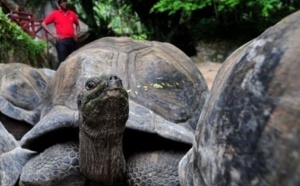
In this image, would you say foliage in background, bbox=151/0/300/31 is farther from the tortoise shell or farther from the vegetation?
the tortoise shell

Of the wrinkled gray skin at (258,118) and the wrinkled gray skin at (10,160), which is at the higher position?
the wrinkled gray skin at (258,118)

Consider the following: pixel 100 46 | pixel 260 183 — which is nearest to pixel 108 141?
pixel 100 46

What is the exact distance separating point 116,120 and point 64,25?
19.2ft

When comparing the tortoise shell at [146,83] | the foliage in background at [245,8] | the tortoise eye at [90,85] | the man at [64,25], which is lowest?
the foliage in background at [245,8]

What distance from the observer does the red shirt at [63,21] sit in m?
7.77

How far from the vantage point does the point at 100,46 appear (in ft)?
10.2

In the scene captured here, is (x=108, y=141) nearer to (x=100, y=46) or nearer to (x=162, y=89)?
(x=162, y=89)

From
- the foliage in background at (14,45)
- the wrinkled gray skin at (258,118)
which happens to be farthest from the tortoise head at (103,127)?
the foliage in background at (14,45)

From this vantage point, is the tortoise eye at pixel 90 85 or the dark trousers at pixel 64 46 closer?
the tortoise eye at pixel 90 85

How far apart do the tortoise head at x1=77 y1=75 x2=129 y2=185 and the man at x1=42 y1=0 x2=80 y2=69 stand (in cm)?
560

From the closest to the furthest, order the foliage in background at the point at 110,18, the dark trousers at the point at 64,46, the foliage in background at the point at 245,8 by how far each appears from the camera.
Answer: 1. the dark trousers at the point at 64,46
2. the foliage in background at the point at 245,8
3. the foliage in background at the point at 110,18

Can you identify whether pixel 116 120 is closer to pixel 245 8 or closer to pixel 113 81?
pixel 113 81

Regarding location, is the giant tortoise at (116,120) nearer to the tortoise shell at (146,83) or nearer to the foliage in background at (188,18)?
the tortoise shell at (146,83)

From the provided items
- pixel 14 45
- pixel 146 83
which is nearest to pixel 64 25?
pixel 14 45
